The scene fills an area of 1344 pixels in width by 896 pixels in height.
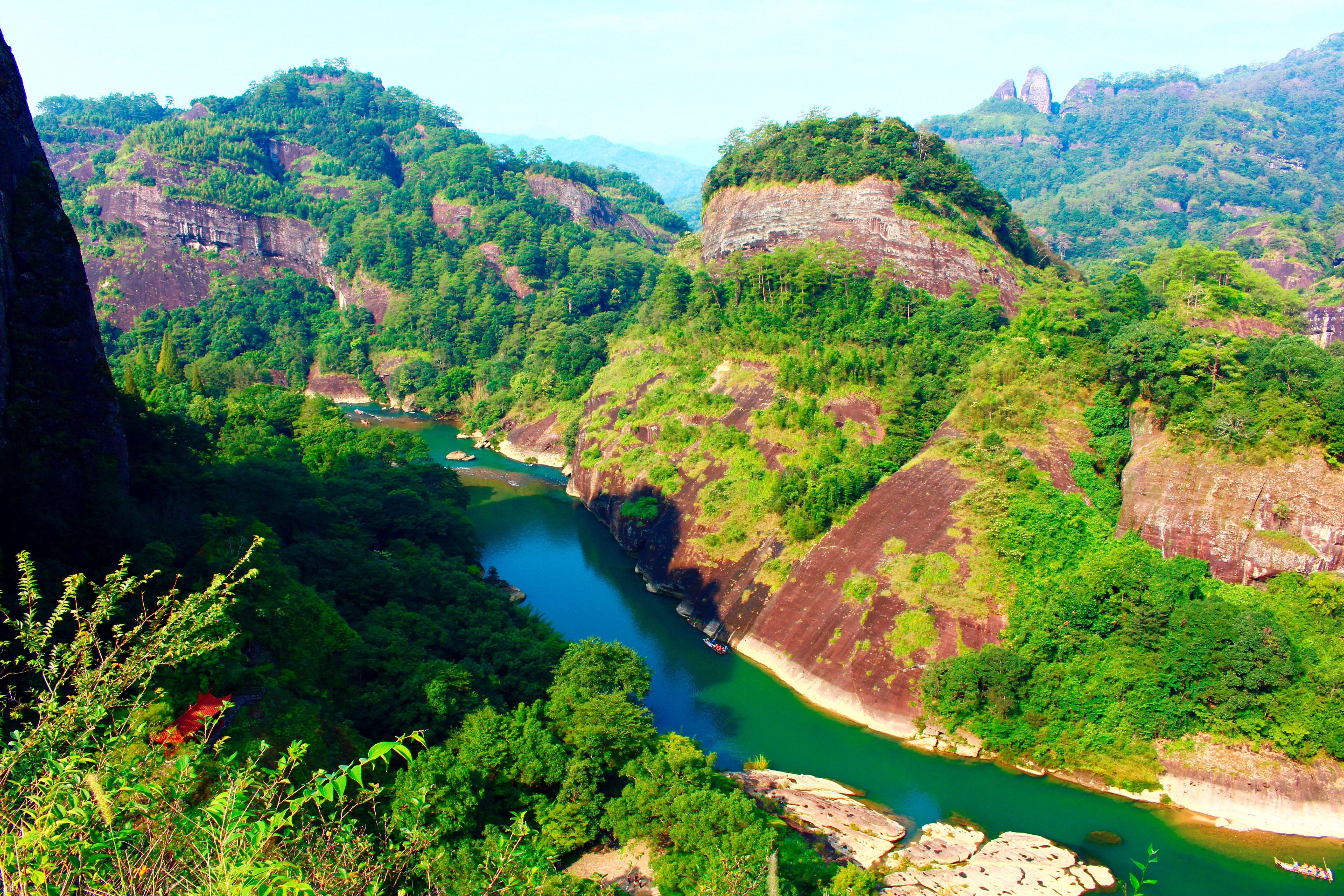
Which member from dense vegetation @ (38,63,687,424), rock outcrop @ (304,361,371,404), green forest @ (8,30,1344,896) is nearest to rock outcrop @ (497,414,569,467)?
green forest @ (8,30,1344,896)

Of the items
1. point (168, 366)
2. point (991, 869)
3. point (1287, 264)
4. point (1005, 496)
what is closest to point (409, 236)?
point (168, 366)

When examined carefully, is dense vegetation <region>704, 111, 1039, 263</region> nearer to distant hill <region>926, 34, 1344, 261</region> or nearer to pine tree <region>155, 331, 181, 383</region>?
pine tree <region>155, 331, 181, 383</region>

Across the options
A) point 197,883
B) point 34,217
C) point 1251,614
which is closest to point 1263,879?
point 1251,614

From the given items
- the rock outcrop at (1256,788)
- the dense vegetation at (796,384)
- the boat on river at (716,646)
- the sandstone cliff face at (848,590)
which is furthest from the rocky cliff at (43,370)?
the rock outcrop at (1256,788)

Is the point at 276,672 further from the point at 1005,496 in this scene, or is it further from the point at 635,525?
the point at 1005,496

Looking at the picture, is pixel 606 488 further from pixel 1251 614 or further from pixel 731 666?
pixel 1251 614

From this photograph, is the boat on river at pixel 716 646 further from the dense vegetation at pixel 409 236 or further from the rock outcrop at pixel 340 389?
the rock outcrop at pixel 340 389

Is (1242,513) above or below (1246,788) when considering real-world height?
above
